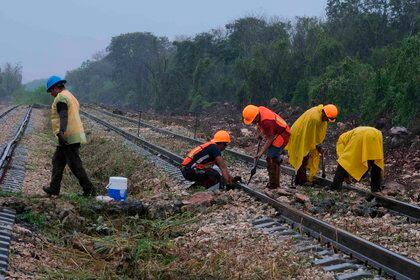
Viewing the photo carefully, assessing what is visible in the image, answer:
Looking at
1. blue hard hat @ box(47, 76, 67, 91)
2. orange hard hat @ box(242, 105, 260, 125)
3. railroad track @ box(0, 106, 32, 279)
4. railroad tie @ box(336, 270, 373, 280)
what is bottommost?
railroad track @ box(0, 106, 32, 279)

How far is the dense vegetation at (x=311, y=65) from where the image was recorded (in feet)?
60.1

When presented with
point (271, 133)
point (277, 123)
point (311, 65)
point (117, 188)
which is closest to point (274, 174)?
point (271, 133)

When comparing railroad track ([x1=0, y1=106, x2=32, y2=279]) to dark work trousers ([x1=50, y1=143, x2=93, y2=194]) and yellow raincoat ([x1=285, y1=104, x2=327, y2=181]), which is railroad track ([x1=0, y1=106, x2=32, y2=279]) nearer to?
dark work trousers ([x1=50, y1=143, x2=93, y2=194])

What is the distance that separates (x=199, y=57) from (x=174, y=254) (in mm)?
45211

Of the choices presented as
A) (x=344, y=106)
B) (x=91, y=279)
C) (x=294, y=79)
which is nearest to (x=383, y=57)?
(x=294, y=79)

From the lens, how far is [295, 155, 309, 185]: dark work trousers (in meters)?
8.61

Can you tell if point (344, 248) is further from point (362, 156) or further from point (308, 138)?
point (308, 138)

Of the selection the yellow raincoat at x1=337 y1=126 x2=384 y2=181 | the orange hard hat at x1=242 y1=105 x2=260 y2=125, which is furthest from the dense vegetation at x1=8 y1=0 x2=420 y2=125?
the orange hard hat at x1=242 y1=105 x2=260 y2=125

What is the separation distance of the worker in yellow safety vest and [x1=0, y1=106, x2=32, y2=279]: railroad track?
2.72ft

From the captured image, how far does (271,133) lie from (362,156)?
52.9 inches

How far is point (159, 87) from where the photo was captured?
53.2 metres

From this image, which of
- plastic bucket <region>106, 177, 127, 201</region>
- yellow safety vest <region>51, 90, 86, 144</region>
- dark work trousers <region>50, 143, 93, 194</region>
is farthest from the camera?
plastic bucket <region>106, 177, 127, 201</region>

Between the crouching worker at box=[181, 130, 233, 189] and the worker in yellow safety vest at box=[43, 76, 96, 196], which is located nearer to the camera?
the worker in yellow safety vest at box=[43, 76, 96, 196]

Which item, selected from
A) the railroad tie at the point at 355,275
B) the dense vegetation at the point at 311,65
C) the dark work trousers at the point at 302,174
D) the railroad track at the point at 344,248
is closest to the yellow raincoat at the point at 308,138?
the dark work trousers at the point at 302,174
